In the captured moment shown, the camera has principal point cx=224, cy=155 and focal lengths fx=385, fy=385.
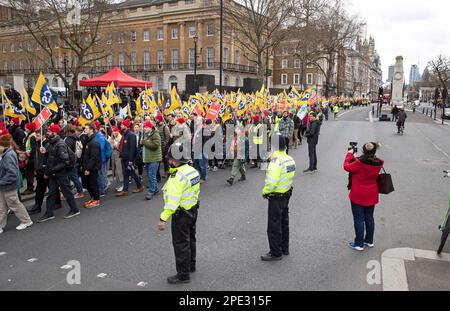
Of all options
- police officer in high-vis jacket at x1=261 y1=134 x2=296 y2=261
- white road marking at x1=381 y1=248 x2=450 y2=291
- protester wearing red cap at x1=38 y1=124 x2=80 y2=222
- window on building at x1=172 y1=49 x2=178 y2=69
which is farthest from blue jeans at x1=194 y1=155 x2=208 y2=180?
window on building at x1=172 y1=49 x2=178 y2=69

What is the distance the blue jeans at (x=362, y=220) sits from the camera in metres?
5.65

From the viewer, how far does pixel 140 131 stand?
34.1 feet

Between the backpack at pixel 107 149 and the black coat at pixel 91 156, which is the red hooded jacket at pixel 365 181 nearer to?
the black coat at pixel 91 156

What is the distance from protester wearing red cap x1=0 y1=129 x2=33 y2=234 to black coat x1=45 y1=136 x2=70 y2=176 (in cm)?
61

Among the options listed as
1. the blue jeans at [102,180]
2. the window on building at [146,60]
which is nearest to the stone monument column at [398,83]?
the window on building at [146,60]

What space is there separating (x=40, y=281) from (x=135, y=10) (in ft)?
226

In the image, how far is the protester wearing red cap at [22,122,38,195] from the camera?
840 cm

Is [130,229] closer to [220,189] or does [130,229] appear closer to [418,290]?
[220,189]

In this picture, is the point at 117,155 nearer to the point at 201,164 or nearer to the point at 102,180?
the point at 102,180

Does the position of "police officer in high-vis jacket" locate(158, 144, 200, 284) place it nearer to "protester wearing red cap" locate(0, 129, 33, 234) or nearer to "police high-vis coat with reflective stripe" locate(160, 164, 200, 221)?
"police high-vis coat with reflective stripe" locate(160, 164, 200, 221)

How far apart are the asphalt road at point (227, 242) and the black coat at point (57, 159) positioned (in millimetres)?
915

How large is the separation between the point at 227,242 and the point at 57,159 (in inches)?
140

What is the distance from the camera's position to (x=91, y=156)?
312 inches
